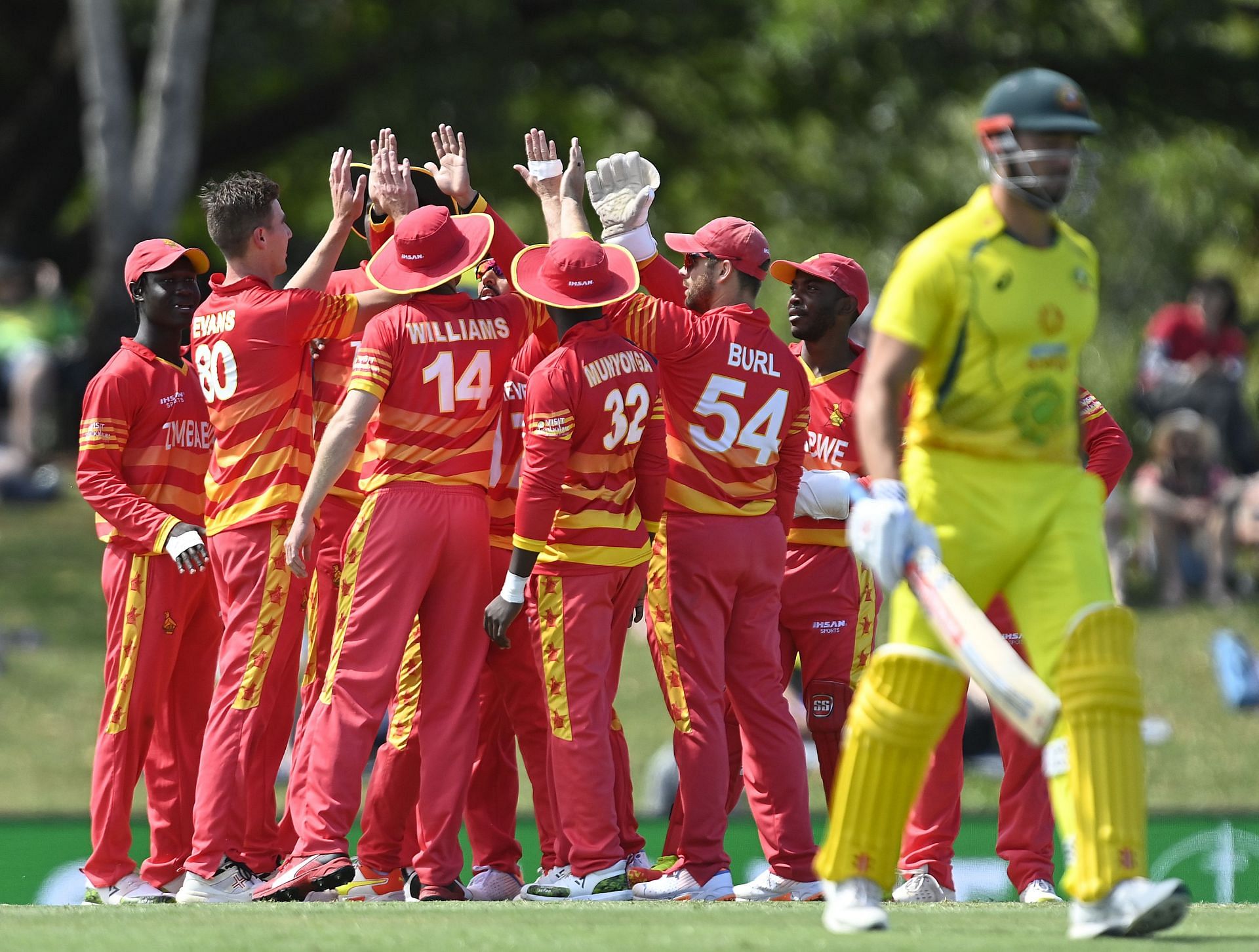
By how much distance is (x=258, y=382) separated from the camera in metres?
7.46

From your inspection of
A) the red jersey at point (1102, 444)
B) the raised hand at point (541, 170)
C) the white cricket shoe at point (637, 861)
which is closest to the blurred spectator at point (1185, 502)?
the red jersey at point (1102, 444)

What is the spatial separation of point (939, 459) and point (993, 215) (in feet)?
2.30

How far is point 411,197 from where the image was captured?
310 inches

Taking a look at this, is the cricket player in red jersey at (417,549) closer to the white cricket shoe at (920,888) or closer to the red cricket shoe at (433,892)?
the red cricket shoe at (433,892)

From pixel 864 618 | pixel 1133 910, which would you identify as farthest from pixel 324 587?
pixel 1133 910

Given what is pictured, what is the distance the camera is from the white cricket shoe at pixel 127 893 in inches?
298

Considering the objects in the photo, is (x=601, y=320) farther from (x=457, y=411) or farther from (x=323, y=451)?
(x=323, y=451)

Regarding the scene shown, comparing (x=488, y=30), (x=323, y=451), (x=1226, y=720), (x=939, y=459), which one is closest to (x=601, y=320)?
(x=323, y=451)

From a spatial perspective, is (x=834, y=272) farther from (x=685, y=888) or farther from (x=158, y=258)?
(x=158, y=258)

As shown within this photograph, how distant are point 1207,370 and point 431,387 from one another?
37.3 feet

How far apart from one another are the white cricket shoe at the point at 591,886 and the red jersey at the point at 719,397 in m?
1.38

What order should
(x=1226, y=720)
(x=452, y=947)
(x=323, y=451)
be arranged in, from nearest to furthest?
(x=452, y=947), (x=323, y=451), (x=1226, y=720)

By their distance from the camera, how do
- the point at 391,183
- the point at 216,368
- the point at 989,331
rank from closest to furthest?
the point at 989,331 → the point at 216,368 → the point at 391,183

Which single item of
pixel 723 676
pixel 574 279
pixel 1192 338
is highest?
pixel 1192 338
